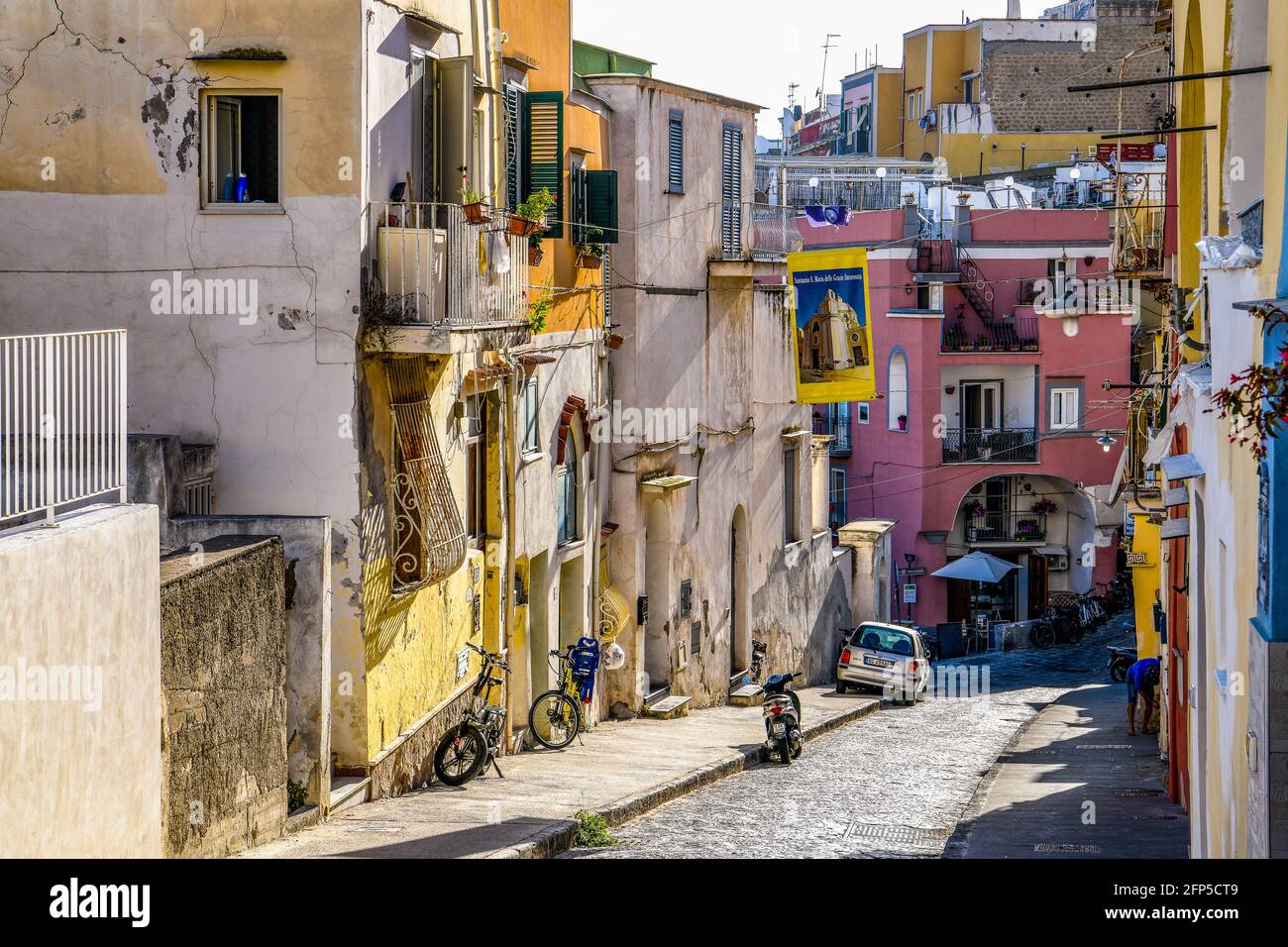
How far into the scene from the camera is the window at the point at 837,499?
171ft

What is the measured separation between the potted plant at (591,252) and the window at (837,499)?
2830cm

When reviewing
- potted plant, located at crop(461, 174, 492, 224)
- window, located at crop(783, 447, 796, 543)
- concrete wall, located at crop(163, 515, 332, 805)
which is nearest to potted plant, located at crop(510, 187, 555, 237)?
potted plant, located at crop(461, 174, 492, 224)

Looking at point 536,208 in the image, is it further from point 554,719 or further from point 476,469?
point 554,719

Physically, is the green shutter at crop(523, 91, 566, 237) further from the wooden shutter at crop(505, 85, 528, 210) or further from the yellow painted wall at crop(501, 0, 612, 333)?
the yellow painted wall at crop(501, 0, 612, 333)

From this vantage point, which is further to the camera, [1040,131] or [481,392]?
[1040,131]

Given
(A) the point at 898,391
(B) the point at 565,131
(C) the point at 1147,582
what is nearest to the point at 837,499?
(A) the point at 898,391

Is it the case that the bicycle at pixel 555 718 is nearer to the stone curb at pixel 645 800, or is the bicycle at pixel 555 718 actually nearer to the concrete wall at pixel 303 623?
the stone curb at pixel 645 800

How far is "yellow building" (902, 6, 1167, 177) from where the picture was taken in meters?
57.0

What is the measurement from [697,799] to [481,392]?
5.06 metres

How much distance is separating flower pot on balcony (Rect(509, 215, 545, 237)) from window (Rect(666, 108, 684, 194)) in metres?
10.1

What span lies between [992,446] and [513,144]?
1264 inches
